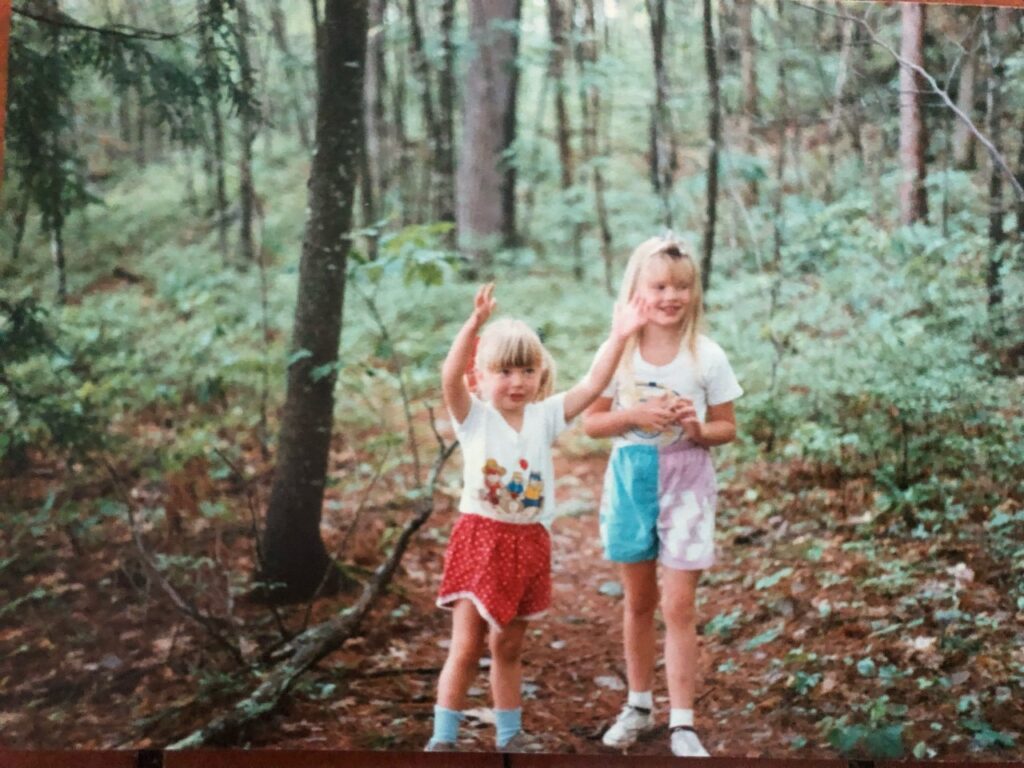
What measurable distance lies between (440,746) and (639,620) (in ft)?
2.18

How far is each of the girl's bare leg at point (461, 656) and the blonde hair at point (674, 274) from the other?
78 cm

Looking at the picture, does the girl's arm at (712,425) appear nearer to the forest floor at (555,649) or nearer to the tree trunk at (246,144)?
the forest floor at (555,649)

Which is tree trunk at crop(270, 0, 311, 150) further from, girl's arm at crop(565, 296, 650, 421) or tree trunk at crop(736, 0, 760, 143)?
tree trunk at crop(736, 0, 760, 143)

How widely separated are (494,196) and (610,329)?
59 centimetres

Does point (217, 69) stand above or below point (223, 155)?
above

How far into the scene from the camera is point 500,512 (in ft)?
9.36

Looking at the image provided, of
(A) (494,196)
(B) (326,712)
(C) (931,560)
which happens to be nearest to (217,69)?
(A) (494,196)

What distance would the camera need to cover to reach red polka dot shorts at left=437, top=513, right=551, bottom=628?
9.23 feet

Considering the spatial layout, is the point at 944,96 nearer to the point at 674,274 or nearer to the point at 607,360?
the point at 674,274

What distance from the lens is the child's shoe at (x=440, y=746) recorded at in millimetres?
2861

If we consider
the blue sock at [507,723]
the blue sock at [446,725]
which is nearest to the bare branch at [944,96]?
the blue sock at [507,723]

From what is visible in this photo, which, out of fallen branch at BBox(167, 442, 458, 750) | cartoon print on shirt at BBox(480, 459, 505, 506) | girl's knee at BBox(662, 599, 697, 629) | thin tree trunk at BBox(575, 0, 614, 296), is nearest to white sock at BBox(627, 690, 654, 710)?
girl's knee at BBox(662, 599, 697, 629)

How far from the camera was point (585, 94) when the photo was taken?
10.5 ft

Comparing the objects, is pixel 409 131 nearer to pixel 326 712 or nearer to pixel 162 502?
pixel 162 502
